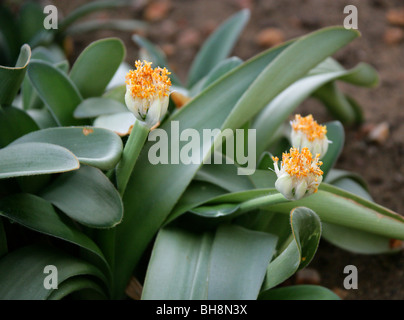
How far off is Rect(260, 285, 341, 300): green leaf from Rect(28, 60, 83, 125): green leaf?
25.1 inches

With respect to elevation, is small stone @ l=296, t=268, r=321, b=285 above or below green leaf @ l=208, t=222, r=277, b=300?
below

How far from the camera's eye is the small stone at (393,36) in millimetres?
2115

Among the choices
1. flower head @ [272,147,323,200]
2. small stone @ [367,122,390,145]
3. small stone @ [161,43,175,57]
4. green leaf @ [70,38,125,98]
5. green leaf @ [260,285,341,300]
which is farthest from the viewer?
small stone @ [161,43,175,57]

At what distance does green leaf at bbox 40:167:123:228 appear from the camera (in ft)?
3.14

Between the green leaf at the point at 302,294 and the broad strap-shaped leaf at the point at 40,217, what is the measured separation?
41cm

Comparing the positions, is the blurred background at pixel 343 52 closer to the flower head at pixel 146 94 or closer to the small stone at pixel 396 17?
the small stone at pixel 396 17

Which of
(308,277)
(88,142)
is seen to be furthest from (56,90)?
(308,277)

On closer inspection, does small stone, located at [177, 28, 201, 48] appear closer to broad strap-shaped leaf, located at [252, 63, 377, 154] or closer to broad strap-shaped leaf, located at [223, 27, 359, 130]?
broad strap-shaped leaf, located at [252, 63, 377, 154]

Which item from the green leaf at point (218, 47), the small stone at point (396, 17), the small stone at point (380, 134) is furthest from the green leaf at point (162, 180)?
the small stone at point (396, 17)

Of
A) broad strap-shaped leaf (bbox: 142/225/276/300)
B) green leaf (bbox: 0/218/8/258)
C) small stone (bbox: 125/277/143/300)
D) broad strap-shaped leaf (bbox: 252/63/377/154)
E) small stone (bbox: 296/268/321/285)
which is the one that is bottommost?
small stone (bbox: 296/268/321/285)

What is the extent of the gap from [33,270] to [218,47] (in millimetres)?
970

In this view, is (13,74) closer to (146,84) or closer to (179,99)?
(146,84)

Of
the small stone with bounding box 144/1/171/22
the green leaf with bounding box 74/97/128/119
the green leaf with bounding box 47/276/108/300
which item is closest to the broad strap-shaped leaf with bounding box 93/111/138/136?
the green leaf with bounding box 74/97/128/119

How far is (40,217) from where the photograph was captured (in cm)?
98
